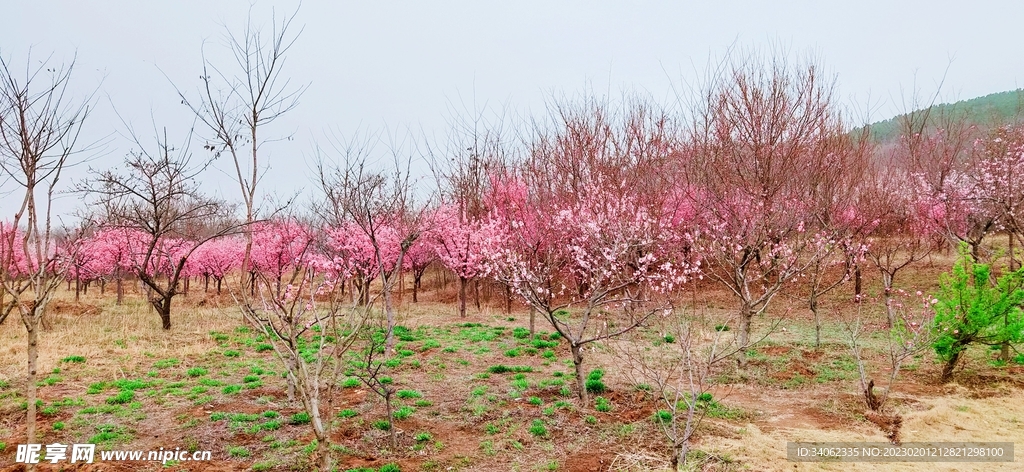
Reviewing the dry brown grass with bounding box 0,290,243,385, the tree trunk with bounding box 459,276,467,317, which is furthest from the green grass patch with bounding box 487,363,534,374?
the tree trunk with bounding box 459,276,467,317

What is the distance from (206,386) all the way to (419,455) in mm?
4732

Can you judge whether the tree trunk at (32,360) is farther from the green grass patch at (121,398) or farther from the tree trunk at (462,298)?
the tree trunk at (462,298)

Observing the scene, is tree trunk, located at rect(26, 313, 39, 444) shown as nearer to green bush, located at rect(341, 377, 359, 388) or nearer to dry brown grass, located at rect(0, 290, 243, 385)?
green bush, located at rect(341, 377, 359, 388)

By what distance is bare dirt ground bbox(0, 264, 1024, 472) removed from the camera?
5.16m

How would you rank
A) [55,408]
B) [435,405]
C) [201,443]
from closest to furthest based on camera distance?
1. [201,443]
2. [55,408]
3. [435,405]

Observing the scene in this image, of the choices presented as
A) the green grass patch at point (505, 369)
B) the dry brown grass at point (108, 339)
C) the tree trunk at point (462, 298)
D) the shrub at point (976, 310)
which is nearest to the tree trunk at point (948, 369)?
the shrub at point (976, 310)

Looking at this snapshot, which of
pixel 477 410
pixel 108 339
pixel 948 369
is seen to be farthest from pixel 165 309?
pixel 948 369

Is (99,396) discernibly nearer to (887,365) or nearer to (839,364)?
(839,364)

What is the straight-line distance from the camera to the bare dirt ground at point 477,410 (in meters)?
5.16

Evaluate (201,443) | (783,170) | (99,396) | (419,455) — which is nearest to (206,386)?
(99,396)

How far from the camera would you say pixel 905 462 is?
5.09 m

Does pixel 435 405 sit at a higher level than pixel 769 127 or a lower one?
lower

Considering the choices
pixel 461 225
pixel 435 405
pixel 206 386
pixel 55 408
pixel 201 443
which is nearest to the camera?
pixel 201 443

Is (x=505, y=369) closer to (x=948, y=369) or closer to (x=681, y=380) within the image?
(x=681, y=380)
